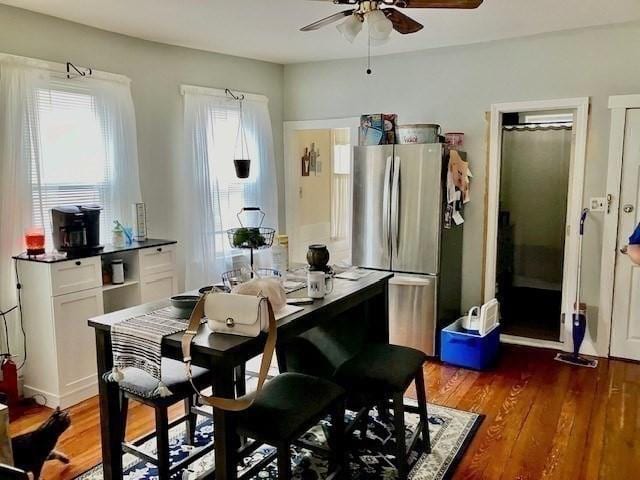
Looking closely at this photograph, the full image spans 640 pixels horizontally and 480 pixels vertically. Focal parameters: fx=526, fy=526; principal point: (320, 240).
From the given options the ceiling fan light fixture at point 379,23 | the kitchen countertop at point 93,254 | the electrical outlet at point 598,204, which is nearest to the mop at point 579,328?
the electrical outlet at point 598,204

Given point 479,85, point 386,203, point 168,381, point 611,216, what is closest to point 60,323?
point 168,381

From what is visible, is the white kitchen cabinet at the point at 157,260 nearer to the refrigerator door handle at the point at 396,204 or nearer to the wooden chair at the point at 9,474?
the refrigerator door handle at the point at 396,204

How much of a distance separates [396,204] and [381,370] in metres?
1.95

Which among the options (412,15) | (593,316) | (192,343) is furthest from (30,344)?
(593,316)

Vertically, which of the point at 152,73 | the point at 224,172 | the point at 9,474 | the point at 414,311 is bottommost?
the point at 414,311

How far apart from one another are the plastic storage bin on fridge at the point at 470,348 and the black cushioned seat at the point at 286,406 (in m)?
1.94

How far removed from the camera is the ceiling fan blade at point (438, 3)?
2393 mm

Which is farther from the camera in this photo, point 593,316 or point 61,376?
point 593,316

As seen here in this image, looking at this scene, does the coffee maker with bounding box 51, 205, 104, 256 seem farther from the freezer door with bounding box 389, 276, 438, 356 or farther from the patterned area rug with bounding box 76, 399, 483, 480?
the freezer door with bounding box 389, 276, 438, 356

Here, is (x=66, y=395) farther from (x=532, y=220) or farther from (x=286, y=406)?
A: (x=532, y=220)

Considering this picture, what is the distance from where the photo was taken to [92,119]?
3703mm

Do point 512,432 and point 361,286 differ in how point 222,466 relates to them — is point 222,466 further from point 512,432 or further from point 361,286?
point 512,432

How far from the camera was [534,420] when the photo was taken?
3.11 m

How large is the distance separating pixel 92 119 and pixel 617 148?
3.82 meters
